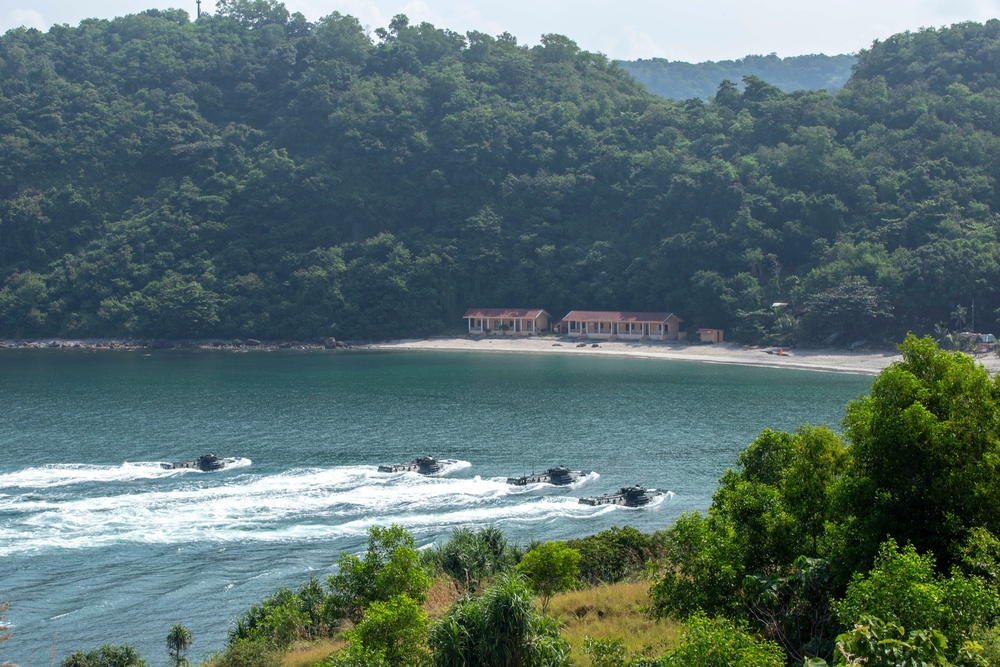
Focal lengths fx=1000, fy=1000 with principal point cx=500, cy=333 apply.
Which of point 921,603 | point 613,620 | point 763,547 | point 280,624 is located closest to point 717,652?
point 921,603

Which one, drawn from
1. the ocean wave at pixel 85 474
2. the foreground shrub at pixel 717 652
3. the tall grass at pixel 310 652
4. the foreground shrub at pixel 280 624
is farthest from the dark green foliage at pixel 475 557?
the ocean wave at pixel 85 474

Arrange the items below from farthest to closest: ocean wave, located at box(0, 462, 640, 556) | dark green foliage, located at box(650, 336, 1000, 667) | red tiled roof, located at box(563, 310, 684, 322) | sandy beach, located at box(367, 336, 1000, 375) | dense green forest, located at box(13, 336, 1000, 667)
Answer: red tiled roof, located at box(563, 310, 684, 322) < sandy beach, located at box(367, 336, 1000, 375) < ocean wave, located at box(0, 462, 640, 556) < dark green foliage, located at box(650, 336, 1000, 667) < dense green forest, located at box(13, 336, 1000, 667)

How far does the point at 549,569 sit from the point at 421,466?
24.8m

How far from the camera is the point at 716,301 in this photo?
91375 mm

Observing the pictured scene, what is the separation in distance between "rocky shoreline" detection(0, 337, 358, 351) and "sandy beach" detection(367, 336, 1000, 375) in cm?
553

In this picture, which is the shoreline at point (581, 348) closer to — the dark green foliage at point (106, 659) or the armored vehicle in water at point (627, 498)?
the armored vehicle in water at point (627, 498)

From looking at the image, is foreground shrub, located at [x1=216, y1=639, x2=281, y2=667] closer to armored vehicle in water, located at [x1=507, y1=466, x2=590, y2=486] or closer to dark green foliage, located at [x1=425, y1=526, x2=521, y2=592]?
dark green foliage, located at [x1=425, y1=526, x2=521, y2=592]

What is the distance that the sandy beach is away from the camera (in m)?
77.9

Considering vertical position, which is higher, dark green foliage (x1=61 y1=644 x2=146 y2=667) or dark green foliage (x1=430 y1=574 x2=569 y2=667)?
dark green foliage (x1=430 y1=574 x2=569 y2=667)

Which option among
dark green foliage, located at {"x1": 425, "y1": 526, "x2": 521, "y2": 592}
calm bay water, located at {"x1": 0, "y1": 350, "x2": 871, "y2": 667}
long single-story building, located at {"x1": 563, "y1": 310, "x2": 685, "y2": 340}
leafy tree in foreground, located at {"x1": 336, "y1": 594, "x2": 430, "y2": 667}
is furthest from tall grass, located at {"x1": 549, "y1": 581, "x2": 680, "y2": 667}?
long single-story building, located at {"x1": 563, "y1": 310, "x2": 685, "y2": 340}

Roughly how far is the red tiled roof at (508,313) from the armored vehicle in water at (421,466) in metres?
54.5

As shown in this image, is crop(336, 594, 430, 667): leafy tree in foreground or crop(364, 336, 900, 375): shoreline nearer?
crop(336, 594, 430, 667): leafy tree in foreground

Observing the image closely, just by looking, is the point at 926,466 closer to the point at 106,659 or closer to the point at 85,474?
the point at 106,659

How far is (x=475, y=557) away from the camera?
27.0 meters
